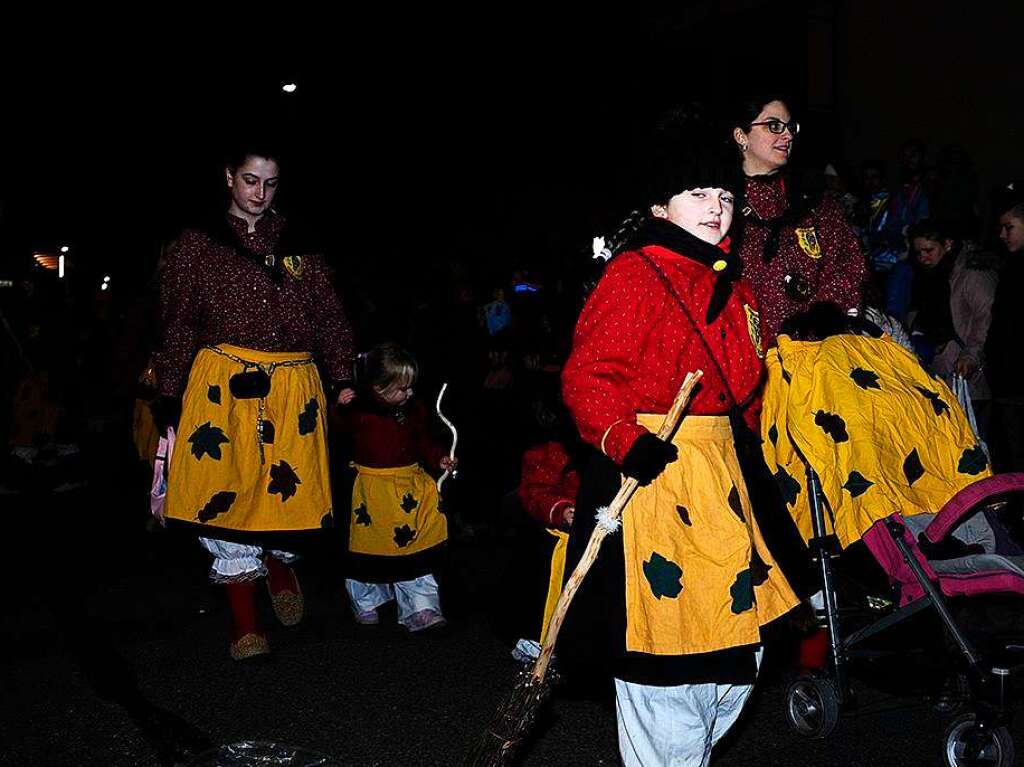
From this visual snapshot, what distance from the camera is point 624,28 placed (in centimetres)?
2223

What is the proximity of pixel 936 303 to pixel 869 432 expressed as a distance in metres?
4.38

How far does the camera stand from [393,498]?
20.5 feet

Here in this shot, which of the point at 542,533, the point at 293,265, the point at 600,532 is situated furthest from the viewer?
the point at 293,265

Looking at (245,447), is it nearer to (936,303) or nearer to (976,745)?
(976,745)

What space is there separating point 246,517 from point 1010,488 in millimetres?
3174

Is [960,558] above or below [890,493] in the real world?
below

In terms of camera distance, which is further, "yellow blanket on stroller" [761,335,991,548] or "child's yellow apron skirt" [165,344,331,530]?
"child's yellow apron skirt" [165,344,331,530]

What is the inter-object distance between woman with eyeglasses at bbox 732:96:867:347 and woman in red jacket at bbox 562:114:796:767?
40.8 inches

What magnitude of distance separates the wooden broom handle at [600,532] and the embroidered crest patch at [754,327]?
412mm

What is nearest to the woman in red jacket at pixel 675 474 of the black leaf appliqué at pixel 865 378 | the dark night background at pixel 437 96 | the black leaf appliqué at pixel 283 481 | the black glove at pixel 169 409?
the black leaf appliqué at pixel 865 378

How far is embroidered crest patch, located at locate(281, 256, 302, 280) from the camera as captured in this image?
553 centimetres

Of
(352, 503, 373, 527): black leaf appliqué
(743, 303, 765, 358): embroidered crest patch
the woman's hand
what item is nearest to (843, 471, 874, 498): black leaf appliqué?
(743, 303, 765, 358): embroidered crest patch

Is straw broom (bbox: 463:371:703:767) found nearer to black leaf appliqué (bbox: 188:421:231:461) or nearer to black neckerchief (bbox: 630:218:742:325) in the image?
black neckerchief (bbox: 630:218:742:325)

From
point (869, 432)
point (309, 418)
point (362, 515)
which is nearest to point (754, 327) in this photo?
point (869, 432)
